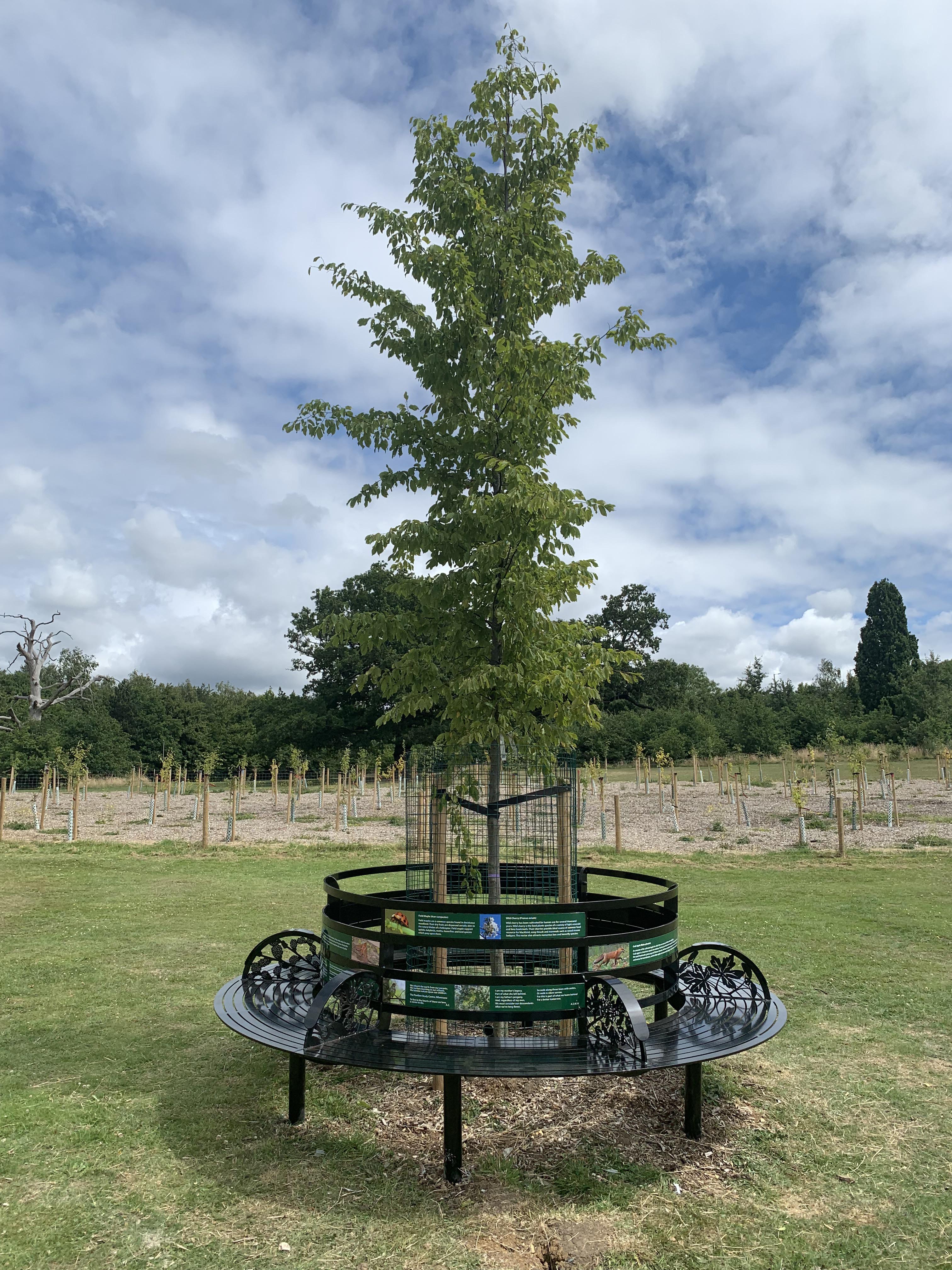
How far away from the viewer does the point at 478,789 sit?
18.8 feet

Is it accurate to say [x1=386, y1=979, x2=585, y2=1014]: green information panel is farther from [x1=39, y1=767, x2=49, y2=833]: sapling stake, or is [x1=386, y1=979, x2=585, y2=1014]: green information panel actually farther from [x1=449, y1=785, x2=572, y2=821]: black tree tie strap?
[x1=39, y1=767, x2=49, y2=833]: sapling stake

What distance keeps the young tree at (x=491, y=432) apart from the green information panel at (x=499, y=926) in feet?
2.76

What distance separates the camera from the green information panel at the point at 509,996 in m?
4.56

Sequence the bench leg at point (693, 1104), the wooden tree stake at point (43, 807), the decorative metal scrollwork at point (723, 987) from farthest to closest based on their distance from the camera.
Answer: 1. the wooden tree stake at point (43, 807)
2. the decorative metal scrollwork at point (723, 987)
3. the bench leg at point (693, 1104)

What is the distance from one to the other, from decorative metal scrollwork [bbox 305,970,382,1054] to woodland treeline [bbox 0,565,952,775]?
1262 inches

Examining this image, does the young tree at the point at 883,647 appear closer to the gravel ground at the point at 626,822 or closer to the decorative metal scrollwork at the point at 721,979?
the gravel ground at the point at 626,822

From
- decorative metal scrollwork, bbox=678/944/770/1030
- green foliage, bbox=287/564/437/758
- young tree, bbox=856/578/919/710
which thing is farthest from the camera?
young tree, bbox=856/578/919/710

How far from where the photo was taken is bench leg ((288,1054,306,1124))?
4.82 meters

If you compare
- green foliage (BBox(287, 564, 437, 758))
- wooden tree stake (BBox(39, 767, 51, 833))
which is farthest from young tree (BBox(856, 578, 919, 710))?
wooden tree stake (BBox(39, 767, 51, 833))

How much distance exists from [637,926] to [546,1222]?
2.28 m

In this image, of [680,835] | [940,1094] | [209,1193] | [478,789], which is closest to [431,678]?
[478,789]

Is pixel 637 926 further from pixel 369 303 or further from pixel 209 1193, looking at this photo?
pixel 369 303

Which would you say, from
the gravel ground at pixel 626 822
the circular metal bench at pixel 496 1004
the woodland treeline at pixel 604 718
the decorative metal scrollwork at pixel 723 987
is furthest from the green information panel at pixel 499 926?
the woodland treeline at pixel 604 718

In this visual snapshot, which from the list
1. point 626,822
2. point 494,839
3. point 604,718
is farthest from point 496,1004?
point 604,718
